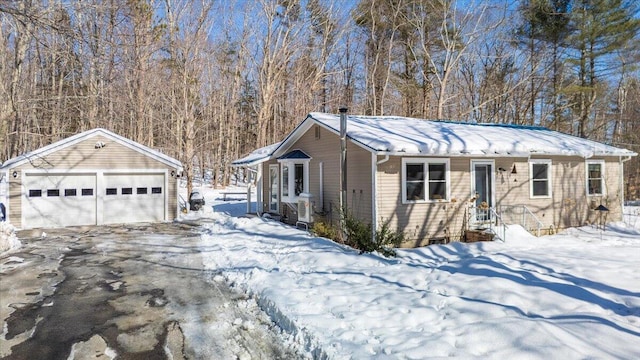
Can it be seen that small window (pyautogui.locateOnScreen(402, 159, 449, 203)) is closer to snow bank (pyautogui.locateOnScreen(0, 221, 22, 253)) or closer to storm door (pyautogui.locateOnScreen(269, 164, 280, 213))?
storm door (pyautogui.locateOnScreen(269, 164, 280, 213))

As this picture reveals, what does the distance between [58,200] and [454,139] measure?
14.0 meters

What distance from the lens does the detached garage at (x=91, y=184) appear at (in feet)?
46.6

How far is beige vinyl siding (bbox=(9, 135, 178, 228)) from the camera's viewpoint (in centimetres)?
1410

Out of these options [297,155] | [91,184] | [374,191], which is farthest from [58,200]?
[374,191]

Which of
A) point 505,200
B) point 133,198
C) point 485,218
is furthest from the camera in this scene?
point 133,198

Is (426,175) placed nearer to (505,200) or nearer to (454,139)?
(454,139)

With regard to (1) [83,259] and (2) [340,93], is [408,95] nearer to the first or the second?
(2) [340,93]

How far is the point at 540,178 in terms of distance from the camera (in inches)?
494

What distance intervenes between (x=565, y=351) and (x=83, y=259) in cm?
→ 943

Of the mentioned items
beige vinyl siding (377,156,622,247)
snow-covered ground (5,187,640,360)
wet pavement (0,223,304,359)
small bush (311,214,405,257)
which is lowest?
wet pavement (0,223,304,359)

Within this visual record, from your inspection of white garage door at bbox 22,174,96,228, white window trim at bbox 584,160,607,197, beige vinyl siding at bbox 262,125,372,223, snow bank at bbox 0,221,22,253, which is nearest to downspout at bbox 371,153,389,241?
beige vinyl siding at bbox 262,125,372,223

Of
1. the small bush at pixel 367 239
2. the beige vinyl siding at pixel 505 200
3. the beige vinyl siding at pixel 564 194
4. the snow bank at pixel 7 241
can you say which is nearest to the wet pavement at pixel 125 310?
the snow bank at pixel 7 241

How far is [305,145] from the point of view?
14406 mm

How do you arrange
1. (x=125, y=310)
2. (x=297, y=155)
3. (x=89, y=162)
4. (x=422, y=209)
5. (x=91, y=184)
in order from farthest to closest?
1. (x=91, y=184)
2. (x=89, y=162)
3. (x=297, y=155)
4. (x=422, y=209)
5. (x=125, y=310)
